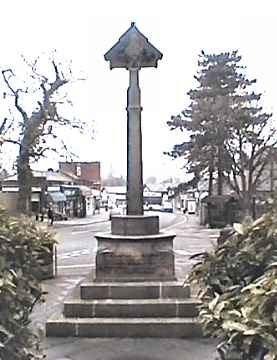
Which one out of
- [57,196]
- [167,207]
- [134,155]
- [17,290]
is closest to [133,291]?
[134,155]

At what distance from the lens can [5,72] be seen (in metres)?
36.2

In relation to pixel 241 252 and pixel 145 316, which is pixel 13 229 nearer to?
pixel 241 252

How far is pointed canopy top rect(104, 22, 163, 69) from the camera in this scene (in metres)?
10.8

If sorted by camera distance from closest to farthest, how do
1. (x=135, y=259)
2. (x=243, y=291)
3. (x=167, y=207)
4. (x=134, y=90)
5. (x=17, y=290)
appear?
1. (x=243, y=291)
2. (x=17, y=290)
3. (x=135, y=259)
4. (x=134, y=90)
5. (x=167, y=207)

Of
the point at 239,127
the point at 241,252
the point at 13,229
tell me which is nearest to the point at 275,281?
the point at 241,252

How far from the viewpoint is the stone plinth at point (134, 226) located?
398 inches

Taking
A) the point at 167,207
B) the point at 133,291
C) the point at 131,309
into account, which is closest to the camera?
the point at 131,309

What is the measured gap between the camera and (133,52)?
1080cm

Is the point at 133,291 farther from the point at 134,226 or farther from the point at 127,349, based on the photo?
the point at 127,349

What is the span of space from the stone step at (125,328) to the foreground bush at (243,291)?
3091 millimetres

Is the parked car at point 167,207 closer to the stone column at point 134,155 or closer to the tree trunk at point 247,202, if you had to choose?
the tree trunk at point 247,202

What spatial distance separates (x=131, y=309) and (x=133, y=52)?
15.9 feet

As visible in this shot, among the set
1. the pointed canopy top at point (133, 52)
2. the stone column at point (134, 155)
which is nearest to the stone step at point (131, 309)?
the stone column at point (134, 155)

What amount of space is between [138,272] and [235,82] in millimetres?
33772
